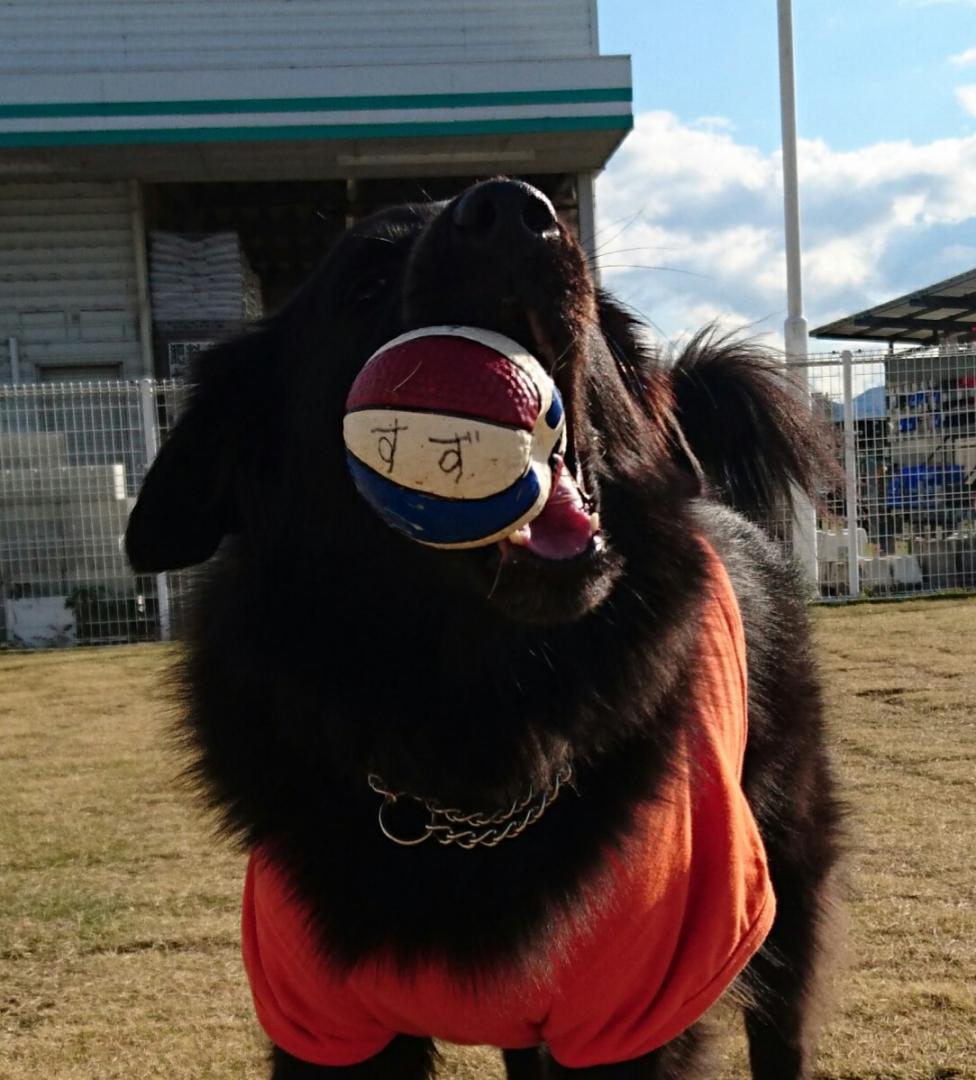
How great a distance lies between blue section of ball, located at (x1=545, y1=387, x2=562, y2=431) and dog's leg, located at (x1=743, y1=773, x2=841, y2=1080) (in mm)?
1170

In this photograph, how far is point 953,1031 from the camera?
2.21m

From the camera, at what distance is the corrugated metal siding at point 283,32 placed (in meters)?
10.5

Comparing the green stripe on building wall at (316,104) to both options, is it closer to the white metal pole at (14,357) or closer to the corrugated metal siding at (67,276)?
the corrugated metal siding at (67,276)

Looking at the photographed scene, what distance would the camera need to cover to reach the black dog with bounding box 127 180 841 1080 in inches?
62.4

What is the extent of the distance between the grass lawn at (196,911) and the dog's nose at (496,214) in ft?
3.96

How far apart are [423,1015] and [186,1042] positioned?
0.95 metres

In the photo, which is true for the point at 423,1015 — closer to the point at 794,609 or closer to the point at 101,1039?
the point at 101,1039

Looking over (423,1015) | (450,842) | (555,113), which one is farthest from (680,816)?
(555,113)

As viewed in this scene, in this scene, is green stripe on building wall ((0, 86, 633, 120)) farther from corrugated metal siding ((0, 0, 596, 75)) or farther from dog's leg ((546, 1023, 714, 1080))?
dog's leg ((546, 1023, 714, 1080))

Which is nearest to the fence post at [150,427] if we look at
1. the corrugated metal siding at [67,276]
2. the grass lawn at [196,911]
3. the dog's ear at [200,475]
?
the corrugated metal siding at [67,276]

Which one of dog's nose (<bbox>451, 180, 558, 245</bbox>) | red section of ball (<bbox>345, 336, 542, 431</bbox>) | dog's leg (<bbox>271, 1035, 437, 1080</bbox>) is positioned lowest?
dog's leg (<bbox>271, 1035, 437, 1080</bbox>)

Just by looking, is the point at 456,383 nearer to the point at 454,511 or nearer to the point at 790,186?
the point at 454,511

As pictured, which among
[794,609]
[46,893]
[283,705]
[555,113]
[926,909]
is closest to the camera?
[283,705]

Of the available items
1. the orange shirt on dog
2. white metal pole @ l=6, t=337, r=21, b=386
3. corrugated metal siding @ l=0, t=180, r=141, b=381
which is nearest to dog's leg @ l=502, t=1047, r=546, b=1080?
the orange shirt on dog
